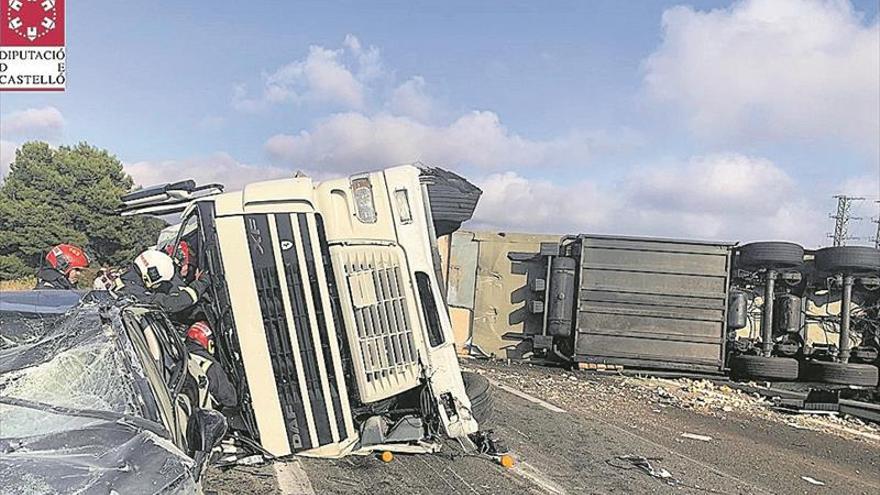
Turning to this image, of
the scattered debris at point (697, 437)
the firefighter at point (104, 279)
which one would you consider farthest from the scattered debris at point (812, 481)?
the firefighter at point (104, 279)

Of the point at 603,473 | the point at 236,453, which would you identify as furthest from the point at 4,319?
the point at 603,473

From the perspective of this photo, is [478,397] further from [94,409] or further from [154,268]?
[94,409]

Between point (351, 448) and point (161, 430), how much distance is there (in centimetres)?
173

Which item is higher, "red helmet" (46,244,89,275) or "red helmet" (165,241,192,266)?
"red helmet" (165,241,192,266)

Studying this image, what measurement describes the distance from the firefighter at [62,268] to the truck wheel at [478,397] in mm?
3036

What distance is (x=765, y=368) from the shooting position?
999cm

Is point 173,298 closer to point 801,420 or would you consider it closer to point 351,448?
point 351,448

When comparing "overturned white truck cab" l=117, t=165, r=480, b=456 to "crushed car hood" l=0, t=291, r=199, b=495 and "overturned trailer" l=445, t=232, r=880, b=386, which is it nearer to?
"crushed car hood" l=0, t=291, r=199, b=495

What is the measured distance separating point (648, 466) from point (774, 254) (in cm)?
620

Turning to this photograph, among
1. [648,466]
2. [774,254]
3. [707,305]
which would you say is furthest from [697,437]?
[774,254]

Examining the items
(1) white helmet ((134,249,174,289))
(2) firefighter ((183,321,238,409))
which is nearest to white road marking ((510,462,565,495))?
(2) firefighter ((183,321,238,409))

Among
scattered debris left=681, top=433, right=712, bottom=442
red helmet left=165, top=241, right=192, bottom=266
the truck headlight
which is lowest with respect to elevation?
scattered debris left=681, top=433, right=712, bottom=442

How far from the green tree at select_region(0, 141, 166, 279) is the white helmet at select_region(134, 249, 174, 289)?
15.5 meters

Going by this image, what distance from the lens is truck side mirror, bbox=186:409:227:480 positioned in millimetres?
2727
